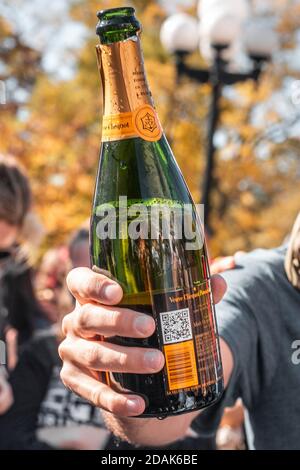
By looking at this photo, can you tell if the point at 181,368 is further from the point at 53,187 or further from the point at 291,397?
the point at 53,187

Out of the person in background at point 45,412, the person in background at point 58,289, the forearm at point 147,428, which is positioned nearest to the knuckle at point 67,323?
the forearm at point 147,428

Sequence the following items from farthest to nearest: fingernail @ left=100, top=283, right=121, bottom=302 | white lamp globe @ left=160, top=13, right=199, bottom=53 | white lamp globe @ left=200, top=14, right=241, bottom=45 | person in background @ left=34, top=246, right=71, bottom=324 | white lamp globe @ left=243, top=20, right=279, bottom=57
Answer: white lamp globe @ left=160, top=13, right=199, bottom=53
white lamp globe @ left=243, top=20, right=279, bottom=57
white lamp globe @ left=200, top=14, right=241, bottom=45
person in background @ left=34, top=246, right=71, bottom=324
fingernail @ left=100, top=283, right=121, bottom=302

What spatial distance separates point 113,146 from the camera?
143 cm

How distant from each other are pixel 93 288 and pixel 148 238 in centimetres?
25

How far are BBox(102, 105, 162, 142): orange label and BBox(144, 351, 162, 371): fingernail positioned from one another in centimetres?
42

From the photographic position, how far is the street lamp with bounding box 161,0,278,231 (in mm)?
7340

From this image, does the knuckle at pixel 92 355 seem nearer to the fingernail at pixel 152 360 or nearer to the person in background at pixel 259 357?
the fingernail at pixel 152 360

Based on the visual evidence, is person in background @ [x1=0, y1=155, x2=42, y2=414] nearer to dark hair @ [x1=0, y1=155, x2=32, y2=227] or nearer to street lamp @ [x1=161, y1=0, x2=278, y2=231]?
dark hair @ [x1=0, y1=155, x2=32, y2=227]

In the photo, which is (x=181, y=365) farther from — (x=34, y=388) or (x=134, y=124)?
(x=34, y=388)

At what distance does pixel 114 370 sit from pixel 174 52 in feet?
23.7

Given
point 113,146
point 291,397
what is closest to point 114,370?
point 113,146

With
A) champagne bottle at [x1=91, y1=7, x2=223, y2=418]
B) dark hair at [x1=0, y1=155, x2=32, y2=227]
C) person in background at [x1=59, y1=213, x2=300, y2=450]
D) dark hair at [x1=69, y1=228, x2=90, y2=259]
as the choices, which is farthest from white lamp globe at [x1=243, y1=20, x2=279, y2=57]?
champagne bottle at [x1=91, y1=7, x2=223, y2=418]

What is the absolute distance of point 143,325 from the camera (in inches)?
47.1

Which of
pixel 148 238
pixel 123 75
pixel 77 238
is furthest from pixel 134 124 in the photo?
pixel 77 238
